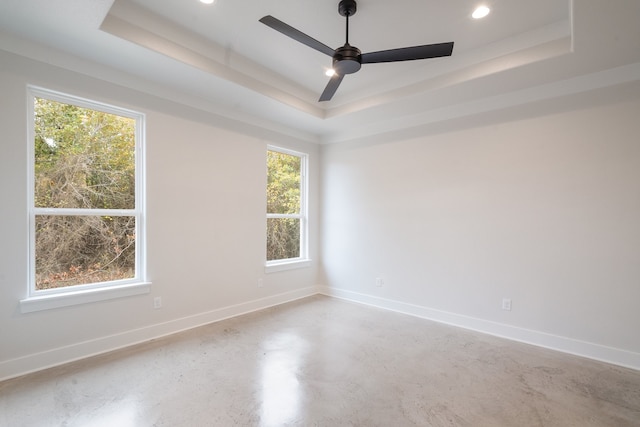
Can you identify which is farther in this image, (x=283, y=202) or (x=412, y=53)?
(x=283, y=202)

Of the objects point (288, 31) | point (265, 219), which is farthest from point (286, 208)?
point (288, 31)

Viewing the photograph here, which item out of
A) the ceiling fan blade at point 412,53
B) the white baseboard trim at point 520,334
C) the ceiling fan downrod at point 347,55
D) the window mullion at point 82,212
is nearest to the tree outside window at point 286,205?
the white baseboard trim at point 520,334

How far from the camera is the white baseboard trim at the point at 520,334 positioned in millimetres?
2740

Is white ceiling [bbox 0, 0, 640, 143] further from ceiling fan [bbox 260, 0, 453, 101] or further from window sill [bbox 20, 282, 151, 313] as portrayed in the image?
window sill [bbox 20, 282, 151, 313]

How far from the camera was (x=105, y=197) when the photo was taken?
294cm

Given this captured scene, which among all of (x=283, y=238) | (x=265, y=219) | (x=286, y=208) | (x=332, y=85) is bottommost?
(x=283, y=238)

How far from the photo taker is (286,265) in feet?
15.1

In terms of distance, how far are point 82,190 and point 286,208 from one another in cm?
261

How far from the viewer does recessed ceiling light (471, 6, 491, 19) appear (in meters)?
2.37

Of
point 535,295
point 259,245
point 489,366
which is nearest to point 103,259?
point 259,245

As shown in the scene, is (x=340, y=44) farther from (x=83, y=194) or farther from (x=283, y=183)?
(x=83, y=194)

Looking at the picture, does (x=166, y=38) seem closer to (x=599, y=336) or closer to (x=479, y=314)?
(x=479, y=314)

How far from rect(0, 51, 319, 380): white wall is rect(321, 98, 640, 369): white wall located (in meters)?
1.55

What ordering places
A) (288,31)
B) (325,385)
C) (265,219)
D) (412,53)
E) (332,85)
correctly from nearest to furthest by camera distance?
(288,31) → (412,53) → (325,385) → (332,85) → (265,219)
